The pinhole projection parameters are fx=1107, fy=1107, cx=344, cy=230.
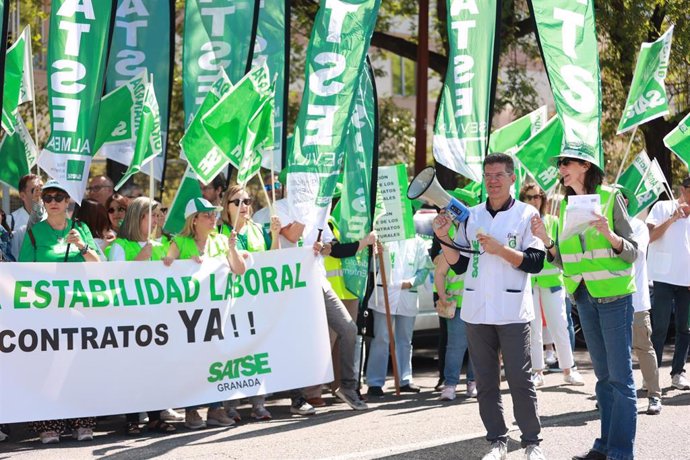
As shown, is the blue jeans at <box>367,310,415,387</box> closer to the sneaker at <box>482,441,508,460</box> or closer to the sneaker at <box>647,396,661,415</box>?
the sneaker at <box>647,396,661,415</box>

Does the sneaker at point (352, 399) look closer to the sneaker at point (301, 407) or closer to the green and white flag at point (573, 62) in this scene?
the sneaker at point (301, 407)

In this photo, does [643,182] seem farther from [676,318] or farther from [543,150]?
[543,150]

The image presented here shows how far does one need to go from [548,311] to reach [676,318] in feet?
4.03

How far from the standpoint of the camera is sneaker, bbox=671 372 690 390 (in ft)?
33.1

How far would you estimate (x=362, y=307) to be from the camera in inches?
394

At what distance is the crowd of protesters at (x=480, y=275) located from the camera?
695cm

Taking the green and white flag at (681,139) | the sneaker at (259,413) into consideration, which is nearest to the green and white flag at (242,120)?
the sneaker at (259,413)

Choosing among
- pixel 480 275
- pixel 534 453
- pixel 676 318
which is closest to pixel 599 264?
pixel 480 275

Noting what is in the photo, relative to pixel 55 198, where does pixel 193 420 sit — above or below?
below

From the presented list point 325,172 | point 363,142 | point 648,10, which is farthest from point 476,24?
point 648,10

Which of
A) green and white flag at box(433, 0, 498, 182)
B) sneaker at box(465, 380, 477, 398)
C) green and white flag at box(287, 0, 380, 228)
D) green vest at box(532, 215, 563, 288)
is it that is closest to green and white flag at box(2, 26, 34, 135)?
green and white flag at box(287, 0, 380, 228)

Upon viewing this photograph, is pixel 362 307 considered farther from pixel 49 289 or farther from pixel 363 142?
pixel 49 289

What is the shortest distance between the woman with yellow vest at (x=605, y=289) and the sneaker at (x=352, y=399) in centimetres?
260

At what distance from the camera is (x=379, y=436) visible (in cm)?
799
